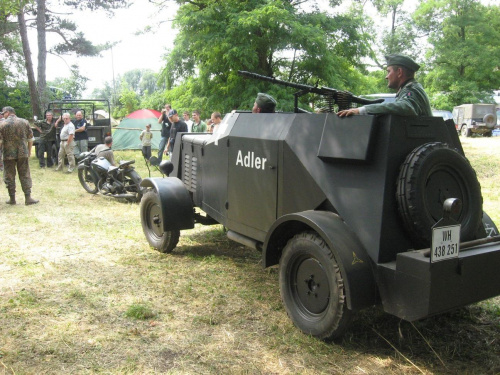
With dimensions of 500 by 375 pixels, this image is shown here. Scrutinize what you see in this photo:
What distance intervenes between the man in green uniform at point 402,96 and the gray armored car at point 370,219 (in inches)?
2.7

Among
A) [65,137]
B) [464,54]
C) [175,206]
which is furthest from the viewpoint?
[464,54]

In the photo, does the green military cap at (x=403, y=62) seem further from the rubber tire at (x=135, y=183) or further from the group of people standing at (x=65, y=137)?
the group of people standing at (x=65, y=137)

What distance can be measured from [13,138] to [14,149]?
0.19m

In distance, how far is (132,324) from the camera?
3877 mm

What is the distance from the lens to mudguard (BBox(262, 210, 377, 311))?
10.2 ft

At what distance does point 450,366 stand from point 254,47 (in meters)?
11.6

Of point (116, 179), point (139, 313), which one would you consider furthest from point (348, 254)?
point (116, 179)

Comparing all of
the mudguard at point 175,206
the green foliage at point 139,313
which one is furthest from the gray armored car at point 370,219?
the mudguard at point 175,206

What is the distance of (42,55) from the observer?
2267 cm

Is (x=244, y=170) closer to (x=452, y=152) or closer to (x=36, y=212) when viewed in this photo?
(x=452, y=152)

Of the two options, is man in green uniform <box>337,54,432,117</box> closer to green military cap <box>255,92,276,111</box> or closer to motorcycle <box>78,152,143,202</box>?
green military cap <box>255,92,276,111</box>

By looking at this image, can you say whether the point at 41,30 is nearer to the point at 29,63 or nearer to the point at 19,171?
the point at 29,63

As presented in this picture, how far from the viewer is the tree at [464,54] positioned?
30.1 meters

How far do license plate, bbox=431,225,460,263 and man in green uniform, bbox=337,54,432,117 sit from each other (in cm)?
88
